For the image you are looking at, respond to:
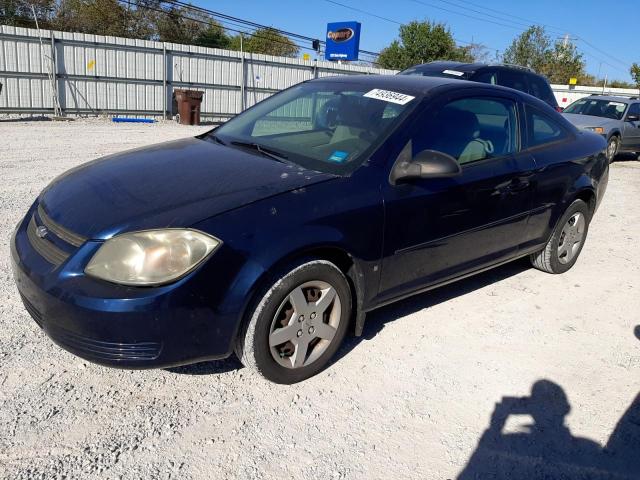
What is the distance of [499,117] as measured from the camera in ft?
13.2

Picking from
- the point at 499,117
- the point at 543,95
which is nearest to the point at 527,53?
the point at 543,95

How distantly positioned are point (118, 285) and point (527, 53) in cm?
5515

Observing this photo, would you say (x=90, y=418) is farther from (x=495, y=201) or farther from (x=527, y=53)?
(x=527, y=53)

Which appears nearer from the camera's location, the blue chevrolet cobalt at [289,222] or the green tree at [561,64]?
the blue chevrolet cobalt at [289,222]

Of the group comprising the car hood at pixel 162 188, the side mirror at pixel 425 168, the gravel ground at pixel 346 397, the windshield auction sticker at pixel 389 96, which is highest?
the windshield auction sticker at pixel 389 96

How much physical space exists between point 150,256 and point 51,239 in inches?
24.8

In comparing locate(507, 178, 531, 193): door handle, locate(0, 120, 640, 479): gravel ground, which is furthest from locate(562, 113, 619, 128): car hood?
locate(507, 178, 531, 193): door handle

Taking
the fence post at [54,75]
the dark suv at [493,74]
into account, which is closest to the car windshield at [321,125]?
the dark suv at [493,74]

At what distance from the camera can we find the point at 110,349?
2.42 meters

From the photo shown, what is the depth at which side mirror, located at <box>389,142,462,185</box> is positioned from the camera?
3121 millimetres

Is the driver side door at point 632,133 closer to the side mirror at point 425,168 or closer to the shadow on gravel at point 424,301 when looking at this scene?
the shadow on gravel at point 424,301

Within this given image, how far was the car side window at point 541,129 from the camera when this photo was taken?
168 inches

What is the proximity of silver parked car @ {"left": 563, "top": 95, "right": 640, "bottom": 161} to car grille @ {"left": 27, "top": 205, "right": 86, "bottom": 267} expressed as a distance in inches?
469

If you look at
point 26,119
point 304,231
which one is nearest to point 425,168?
point 304,231
